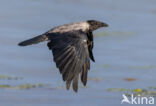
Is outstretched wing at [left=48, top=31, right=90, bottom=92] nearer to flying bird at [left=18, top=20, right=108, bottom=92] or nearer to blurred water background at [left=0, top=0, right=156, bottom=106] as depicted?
flying bird at [left=18, top=20, right=108, bottom=92]

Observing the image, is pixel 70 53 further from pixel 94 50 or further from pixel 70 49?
pixel 94 50

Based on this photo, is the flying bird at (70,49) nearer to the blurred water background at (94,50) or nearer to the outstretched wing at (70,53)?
the outstretched wing at (70,53)

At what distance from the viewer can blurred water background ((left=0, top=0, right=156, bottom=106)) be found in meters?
9.39

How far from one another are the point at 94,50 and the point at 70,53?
406 cm

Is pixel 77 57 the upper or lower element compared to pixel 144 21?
upper

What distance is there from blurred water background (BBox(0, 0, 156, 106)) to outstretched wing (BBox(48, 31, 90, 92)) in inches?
46.8

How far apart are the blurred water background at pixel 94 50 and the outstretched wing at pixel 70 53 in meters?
1.19

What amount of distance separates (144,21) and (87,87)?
14.7ft

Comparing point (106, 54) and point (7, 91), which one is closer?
point (7, 91)

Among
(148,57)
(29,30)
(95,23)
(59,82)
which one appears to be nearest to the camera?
(95,23)

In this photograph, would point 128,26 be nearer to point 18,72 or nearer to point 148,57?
point 148,57

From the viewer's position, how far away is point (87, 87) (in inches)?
385

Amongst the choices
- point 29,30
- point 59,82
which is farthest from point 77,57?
point 29,30

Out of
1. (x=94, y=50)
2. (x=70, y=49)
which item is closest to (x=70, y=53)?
(x=70, y=49)
